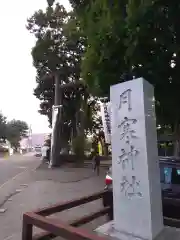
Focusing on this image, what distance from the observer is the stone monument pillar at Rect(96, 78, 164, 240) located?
416 cm

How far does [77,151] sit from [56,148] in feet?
9.09

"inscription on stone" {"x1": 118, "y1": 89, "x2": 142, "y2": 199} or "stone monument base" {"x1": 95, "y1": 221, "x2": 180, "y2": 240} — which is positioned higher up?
"inscription on stone" {"x1": 118, "y1": 89, "x2": 142, "y2": 199}

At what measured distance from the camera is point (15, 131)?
77.6 meters

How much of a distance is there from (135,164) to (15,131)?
2983 inches

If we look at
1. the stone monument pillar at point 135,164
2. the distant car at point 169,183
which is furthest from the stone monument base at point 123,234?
the distant car at point 169,183

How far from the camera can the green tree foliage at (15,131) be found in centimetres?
7400

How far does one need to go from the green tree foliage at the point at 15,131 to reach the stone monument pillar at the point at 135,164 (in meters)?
69.3

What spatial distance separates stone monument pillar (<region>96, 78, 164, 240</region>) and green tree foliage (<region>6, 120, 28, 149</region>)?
6935cm

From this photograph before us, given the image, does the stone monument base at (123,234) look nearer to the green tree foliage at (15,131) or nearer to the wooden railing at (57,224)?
the wooden railing at (57,224)

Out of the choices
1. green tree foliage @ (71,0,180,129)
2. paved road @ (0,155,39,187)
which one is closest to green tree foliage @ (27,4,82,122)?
paved road @ (0,155,39,187)

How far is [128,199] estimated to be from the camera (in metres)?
4.32

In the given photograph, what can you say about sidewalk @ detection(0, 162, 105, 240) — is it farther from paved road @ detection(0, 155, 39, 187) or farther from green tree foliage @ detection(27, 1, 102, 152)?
green tree foliage @ detection(27, 1, 102, 152)

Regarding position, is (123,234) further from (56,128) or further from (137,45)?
(56,128)

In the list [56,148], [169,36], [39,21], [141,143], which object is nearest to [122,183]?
[141,143]
